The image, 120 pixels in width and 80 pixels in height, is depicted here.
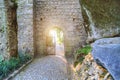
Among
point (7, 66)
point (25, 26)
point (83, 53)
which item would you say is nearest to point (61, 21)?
point (25, 26)

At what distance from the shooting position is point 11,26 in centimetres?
905

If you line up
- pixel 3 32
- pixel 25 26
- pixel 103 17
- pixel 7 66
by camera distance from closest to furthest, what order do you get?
pixel 103 17 < pixel 7 66 < pixel 3 32 < pixel 25 26

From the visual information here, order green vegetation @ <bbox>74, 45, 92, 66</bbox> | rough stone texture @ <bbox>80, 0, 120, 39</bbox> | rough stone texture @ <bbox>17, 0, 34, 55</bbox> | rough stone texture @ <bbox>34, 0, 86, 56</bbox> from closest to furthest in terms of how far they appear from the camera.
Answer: rough stone texture @ <bbox>80, 0, 120, 39</bbox>
green vegetation @ <bbox>74, 45, 92, 66</bbox>
rough stone texture @ <bbox>17, 0, 34, 55</bbox>
rough stone texture @ <bbox>34, 0, 86, 56</bbox>

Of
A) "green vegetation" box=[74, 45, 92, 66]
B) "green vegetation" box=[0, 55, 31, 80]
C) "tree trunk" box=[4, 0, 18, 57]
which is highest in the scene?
"tree trunk" box=[4, 0, 18, 57]

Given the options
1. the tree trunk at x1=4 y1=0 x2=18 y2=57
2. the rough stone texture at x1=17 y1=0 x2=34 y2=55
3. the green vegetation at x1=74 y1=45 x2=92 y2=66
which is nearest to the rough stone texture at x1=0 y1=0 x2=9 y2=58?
the tree trunk at x1=4 y1=0 x2=18 y2=57

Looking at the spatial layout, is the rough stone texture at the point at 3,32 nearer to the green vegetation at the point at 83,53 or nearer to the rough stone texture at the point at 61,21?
the green vegetation at the point at 83,53

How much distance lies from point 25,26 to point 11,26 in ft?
11.9

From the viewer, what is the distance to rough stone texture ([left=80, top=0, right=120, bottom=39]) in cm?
672

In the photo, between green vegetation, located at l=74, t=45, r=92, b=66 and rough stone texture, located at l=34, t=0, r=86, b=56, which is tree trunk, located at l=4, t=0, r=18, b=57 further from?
rough stone texture, located at l=34, t=0, r=86, b=56

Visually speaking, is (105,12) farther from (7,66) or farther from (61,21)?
(61,21)

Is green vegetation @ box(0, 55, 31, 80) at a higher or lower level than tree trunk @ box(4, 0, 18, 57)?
lower

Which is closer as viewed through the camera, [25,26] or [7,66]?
[7,66]

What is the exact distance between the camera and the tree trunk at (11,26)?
29.2 ft

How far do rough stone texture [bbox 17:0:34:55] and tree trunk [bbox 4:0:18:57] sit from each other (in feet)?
10.9
